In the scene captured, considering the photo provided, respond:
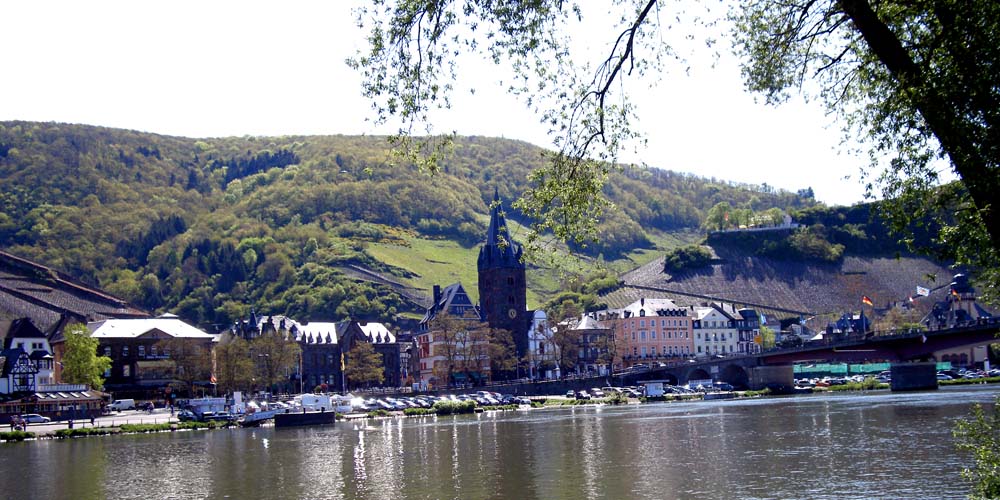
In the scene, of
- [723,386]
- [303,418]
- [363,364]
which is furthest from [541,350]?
[303,418]

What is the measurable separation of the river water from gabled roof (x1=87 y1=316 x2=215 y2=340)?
146ft

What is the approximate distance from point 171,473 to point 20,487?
6213mm

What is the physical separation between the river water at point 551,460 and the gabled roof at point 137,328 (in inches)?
1747

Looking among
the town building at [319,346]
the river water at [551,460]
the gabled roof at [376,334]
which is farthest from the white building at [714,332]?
the river water at [551,460]

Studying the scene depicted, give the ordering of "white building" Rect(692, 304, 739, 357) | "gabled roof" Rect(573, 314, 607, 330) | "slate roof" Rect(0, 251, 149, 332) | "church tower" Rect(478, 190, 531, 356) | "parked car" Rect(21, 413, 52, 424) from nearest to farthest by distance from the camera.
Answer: "parked car" Rect(21, 413, 52, 424)
"church tower" Rect(478, 190, 531, 356)
"gabled roof" Rect(573, 314, 607, 330)
"slate roof" Rect(0, 251, 149, 332)
"white building" Rect(692, 304, 739, 357)

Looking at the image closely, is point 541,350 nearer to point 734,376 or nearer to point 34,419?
point 734,376

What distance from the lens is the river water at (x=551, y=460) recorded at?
113ft

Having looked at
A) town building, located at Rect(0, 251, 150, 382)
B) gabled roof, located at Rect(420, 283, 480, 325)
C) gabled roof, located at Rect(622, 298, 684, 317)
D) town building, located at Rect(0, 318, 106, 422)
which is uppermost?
town building, located at Rect(0, 251, 150, 382)

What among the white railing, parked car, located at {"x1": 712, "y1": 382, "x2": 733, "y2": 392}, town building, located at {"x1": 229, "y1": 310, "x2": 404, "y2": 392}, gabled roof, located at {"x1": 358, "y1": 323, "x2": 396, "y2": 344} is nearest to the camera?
the white railing

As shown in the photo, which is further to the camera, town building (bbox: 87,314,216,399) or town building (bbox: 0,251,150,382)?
town building (bbox: 0,251,150,382)

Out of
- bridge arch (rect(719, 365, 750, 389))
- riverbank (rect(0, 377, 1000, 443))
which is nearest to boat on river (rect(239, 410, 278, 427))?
riverbank (rect(0, 377, 1000, 443))

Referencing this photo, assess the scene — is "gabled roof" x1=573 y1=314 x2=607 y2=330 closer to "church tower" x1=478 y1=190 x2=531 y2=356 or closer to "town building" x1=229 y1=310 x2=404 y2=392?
"church tower" x1=478 y1=190 x2=531 y2=356

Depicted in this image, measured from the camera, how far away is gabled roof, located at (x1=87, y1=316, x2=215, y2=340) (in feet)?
380

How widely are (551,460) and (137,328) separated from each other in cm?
8483
